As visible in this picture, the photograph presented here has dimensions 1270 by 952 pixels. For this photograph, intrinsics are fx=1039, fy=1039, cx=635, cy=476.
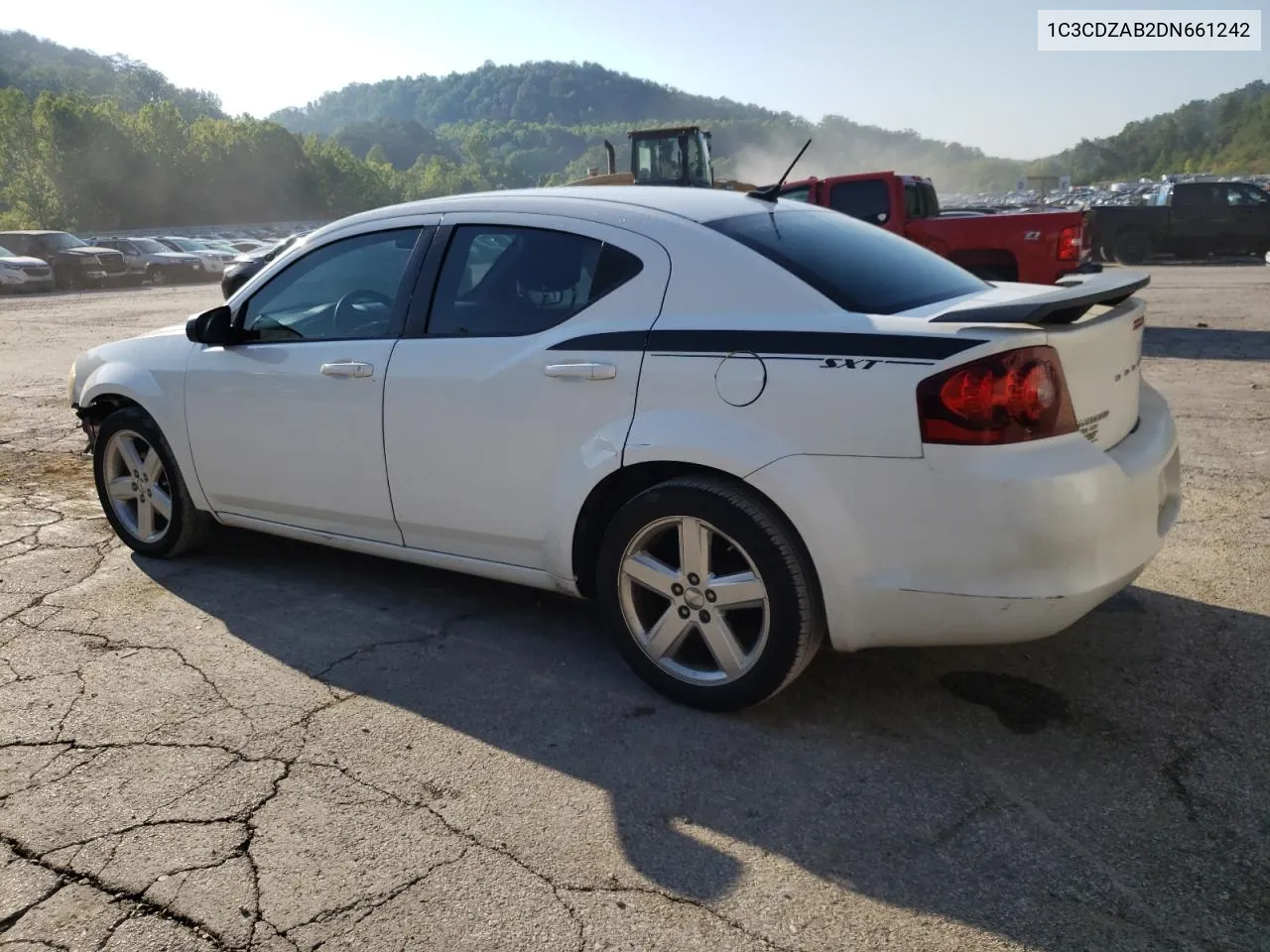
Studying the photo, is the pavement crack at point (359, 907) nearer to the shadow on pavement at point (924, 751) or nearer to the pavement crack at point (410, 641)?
the shadow on pavement at point (924, 751)

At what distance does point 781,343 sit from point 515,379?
3.19ft

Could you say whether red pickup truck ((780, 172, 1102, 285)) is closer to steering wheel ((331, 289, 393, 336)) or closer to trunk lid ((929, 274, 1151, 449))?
steering wheel ((331, 289, 393, 336))

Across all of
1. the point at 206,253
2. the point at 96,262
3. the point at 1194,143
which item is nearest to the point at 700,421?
the point at 96,262

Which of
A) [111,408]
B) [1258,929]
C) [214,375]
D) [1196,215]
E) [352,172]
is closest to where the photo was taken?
[1258,929]

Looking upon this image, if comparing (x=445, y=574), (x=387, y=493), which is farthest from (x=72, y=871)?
(x=445, y=574)

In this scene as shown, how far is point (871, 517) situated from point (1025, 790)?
2.76 ft

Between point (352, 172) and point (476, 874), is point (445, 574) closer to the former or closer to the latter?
point (476, 874)

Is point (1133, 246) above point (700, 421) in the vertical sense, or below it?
below

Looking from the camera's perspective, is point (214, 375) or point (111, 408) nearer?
point (214, 375)

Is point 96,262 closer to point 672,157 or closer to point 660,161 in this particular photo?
point 660,161

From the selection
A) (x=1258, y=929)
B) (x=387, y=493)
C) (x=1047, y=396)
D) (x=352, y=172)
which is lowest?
(x=1258, y=929)

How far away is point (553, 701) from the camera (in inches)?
136

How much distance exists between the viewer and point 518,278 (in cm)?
371

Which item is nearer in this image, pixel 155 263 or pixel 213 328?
pixel 213 328
